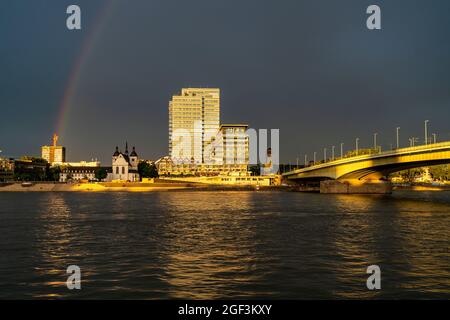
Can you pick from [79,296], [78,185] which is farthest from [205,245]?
[78,185]

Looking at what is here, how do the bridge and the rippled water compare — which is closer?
the rippled water

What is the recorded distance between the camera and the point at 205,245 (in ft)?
111

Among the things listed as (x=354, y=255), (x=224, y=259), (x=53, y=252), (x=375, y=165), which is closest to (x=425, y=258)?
(x=354, y=255)

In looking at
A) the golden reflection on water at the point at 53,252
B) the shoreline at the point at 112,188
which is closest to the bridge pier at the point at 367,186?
the shoreline at the point at 112,188

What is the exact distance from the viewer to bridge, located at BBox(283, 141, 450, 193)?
79.9m

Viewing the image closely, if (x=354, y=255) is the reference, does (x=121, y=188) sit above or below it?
above

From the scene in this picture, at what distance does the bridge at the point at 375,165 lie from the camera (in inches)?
3145

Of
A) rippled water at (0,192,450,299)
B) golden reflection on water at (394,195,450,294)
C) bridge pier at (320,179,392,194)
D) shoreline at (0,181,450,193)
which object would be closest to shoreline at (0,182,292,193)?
shoreline at (0,181,450,193)

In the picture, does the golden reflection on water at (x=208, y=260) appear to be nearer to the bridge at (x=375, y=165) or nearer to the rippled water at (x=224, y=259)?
the rippled water at (x=224, y=259)

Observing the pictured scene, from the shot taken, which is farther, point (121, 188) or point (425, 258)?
point (121, 188)

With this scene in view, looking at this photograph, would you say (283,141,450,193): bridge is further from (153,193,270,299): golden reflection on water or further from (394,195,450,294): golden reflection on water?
(153,193,270,299): golden reflection on water

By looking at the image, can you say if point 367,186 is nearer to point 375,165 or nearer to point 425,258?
point 375,165

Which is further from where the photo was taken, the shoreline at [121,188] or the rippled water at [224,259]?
the shoreline at [121,188]

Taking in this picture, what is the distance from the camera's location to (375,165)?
10288 centimetres
